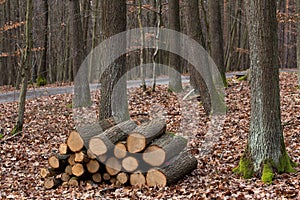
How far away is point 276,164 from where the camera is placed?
789cm

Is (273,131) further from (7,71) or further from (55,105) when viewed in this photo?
(7,71)

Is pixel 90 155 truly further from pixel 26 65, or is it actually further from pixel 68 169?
pixel 26 65

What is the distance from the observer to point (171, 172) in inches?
320

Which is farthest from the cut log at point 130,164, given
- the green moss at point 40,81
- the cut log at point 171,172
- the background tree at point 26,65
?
the green moss at point 40,81

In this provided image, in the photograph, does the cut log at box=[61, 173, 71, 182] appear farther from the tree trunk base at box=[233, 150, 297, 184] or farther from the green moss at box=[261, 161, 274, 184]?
the green moss at box=[261, 161, 274, 184]

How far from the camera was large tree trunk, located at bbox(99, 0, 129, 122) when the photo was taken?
10812 millimetres

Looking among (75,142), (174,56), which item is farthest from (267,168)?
(174,56)

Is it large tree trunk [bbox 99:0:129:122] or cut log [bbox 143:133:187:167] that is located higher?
large tree trunk [bbox 99:0:129:122]

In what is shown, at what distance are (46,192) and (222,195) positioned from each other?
12.6 ft

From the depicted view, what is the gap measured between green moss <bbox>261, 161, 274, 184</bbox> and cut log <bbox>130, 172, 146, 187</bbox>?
2.39 m

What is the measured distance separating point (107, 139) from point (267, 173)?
11.1 feet

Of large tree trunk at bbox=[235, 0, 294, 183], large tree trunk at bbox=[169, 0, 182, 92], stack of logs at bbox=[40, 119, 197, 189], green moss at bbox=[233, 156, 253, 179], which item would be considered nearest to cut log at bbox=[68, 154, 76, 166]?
stack of logs at bbox=[40, 119, 197, 189]

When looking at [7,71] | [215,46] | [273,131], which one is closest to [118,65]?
[273,131]

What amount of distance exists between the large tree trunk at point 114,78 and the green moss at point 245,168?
3.71m
